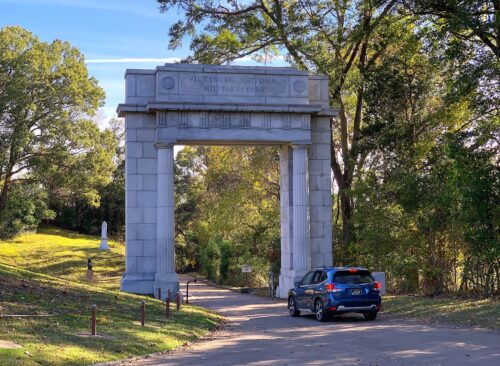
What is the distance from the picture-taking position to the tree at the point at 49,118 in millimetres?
Answer: 44438

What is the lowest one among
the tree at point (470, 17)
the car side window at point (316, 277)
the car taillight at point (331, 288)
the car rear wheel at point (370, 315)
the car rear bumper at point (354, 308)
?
the car rear wheel at point (370, 315)

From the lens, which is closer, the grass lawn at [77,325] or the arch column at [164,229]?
the grass lawn at [77,325]

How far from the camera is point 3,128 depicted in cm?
4506

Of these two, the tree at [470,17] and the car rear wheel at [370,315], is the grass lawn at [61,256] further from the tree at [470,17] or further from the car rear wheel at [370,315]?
the tree at [470,17]

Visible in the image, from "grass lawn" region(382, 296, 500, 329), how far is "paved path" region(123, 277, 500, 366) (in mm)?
965

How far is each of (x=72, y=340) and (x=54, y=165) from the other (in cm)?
3526

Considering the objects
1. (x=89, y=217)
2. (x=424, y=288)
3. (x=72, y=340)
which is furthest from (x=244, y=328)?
(x=89, y=217)

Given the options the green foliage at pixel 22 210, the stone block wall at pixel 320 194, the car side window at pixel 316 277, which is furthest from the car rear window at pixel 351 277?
the green foliage at pixel 22 210

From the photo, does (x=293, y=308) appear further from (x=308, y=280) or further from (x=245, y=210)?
(x=245, y=210)

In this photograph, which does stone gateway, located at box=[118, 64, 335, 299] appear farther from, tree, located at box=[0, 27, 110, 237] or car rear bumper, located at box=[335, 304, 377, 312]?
tree, located at box=[0, 27, 110, 237]

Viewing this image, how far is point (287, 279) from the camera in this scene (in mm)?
27625

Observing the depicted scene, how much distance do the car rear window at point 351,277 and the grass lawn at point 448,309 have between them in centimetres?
206

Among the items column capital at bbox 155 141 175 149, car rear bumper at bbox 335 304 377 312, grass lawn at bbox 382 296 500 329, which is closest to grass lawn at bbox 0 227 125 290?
column capital at bbox 155 141 175 149

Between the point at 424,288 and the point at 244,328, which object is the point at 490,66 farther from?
the point at 244,328
